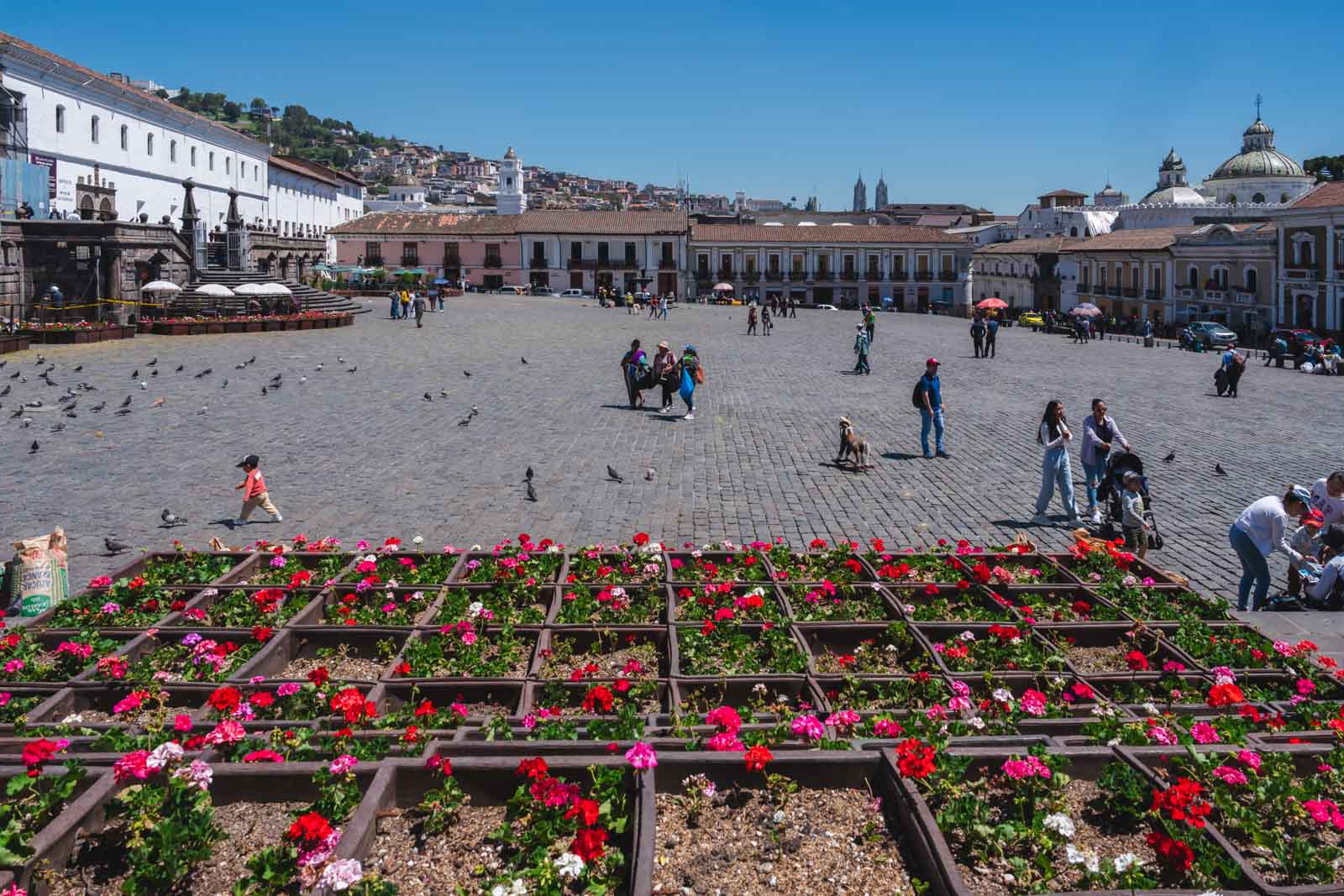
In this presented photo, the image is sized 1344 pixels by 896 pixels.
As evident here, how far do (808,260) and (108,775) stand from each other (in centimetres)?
7746

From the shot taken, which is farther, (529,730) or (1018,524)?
(1018,524)

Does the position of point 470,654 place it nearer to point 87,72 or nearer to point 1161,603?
point 1161,603

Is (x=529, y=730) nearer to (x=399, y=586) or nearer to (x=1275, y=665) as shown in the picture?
(x=399, y=586)

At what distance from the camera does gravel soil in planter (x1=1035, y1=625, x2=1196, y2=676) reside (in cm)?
655

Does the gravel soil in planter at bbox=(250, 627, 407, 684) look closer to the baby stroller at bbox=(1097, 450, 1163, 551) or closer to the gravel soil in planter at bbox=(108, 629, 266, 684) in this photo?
the gravel soil in planter at bbox=(108, 629, 266, 684)

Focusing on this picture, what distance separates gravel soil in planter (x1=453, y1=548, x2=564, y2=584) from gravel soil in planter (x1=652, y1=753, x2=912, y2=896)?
126 inches

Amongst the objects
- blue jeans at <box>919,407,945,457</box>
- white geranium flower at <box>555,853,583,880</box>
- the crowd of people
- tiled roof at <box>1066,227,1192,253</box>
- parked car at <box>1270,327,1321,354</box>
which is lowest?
white geranium flower at <box>555,853,583,880</box>

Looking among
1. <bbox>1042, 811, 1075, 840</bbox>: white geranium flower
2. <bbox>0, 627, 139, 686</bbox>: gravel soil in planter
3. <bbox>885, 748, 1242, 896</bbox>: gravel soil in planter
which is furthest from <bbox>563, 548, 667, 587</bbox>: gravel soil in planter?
<bbox>1042, 811, 1075, 840</bbox>: white geranium flower

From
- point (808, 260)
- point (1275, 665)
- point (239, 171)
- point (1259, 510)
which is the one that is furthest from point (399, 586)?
point (808, 260)

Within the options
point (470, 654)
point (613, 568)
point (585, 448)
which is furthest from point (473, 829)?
point (585, 448)

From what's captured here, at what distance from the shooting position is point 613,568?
835 cm

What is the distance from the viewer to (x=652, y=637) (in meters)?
7.09

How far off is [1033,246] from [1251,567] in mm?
70106

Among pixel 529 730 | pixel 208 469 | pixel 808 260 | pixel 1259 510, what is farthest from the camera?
pixel 808 260
